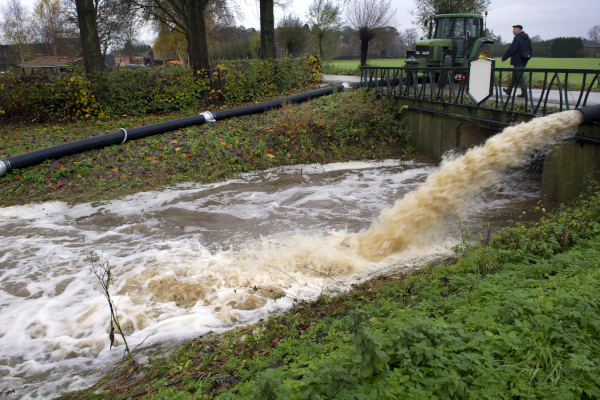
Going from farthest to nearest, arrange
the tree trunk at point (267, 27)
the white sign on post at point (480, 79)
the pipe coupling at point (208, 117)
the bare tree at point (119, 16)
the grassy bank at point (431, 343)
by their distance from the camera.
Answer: the bare tree at point (119, 16), the tree trunk at point (267, 27), the pipe coupling at point (208, 117), the white sign on post at point (480, 79), the grassy bank at point (431, 343)

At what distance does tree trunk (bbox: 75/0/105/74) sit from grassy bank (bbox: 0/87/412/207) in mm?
2776

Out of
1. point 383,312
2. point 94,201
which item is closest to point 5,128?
point 94,201

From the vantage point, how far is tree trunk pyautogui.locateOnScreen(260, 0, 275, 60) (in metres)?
20.2

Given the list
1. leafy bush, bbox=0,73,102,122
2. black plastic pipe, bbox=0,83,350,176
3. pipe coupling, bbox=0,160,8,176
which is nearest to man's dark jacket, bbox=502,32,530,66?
black plastic pipe, bbox=0,83,350,176

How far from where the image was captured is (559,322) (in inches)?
126

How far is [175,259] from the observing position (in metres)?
6.74

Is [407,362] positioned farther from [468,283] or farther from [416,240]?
[416,240]

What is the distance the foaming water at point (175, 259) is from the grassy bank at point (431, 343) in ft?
2.01

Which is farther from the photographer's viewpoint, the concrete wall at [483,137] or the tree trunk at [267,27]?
the tree trunk at [267,27]

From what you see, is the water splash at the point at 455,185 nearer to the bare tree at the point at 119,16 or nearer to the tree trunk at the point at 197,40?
the tree trunk at the point at 197,40

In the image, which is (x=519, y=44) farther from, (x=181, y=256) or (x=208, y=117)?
(x=181, y=256)

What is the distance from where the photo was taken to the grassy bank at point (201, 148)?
10.2 metres

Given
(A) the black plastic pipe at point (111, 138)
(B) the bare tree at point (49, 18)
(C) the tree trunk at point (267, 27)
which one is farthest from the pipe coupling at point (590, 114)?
(B) the bare tree at point (49, 18)

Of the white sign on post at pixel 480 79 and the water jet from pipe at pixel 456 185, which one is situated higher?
the white sign on post at pixel 480 79
